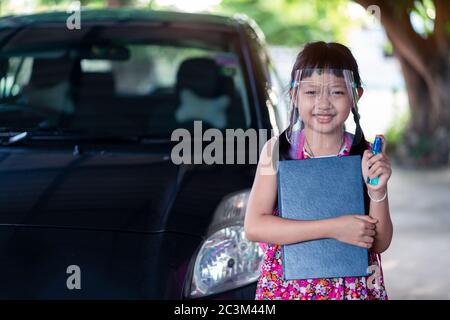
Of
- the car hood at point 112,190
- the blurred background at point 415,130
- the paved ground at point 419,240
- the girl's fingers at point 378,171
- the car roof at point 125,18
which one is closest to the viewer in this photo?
the girl's fingers at point 378,171

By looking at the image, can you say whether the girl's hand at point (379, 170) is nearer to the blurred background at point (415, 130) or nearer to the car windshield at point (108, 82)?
the car windshield at point (108, 82)

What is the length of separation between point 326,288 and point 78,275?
88 cm

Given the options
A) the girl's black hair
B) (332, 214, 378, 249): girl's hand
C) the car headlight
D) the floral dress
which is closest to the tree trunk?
the car headlight

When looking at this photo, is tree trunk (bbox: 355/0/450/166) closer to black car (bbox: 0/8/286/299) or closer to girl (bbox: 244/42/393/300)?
black car (bbox: 0/8/286/299)

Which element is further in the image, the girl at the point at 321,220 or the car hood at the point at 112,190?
the car hood at the point at 112,190

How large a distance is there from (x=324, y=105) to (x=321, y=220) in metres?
0.30

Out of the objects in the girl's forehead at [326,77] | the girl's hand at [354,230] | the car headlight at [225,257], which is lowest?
the girl's hand at [354,230]

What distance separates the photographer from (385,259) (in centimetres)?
594

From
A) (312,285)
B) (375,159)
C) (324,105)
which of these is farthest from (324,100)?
(312,285)

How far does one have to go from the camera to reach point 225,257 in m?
2.63

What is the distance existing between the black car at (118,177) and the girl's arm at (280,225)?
1.99 ft

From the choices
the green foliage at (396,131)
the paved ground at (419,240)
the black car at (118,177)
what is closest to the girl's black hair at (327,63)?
the black car at (118,177)

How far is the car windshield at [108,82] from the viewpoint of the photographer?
384 cm

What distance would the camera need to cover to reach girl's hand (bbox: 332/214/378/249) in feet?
6.19
